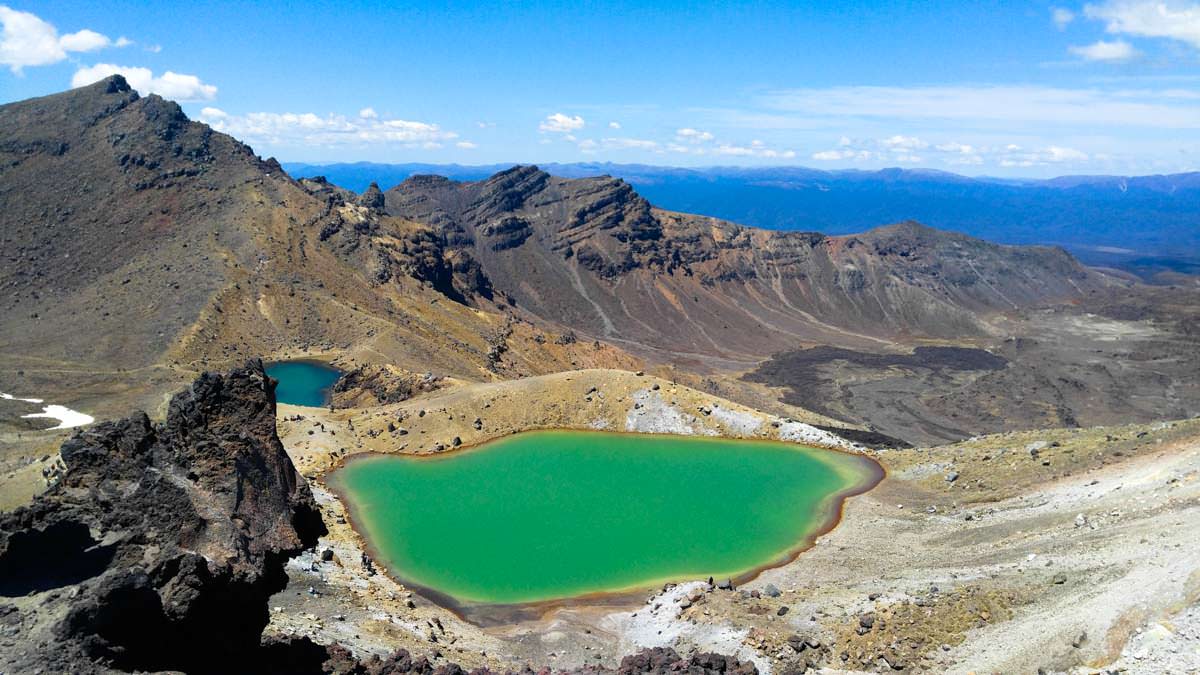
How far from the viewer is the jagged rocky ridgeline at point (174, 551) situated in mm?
19172

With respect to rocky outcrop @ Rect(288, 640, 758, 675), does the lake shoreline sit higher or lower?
lower

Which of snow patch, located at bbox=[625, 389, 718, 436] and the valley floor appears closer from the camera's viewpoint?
the valley floor

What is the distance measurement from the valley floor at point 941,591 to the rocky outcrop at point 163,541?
24.2 feet

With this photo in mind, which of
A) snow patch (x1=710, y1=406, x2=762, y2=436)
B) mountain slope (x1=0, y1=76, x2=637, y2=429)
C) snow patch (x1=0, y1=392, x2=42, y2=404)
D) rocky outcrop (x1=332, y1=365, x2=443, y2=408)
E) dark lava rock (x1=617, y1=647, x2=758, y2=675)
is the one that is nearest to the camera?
dark lava rock (x1=617, y1=647, x2=758, y2=675)

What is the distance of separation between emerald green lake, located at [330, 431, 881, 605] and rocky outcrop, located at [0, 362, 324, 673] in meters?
17.5

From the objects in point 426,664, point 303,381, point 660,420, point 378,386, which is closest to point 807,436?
point 660,420

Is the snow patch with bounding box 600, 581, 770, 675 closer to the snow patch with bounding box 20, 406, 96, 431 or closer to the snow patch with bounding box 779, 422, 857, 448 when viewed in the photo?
the snow patch with bounding box 779, 422, 857, 448

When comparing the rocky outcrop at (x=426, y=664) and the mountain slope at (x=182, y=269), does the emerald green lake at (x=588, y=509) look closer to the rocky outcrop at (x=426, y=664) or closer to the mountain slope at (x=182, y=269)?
the rocky outcrop at (x=426, y=664)

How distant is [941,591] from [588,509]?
24948 millimetres

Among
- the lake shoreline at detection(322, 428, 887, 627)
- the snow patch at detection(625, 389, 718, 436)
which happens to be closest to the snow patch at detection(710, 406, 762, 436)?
the snow patch at detection(625, 389, 718, 436)

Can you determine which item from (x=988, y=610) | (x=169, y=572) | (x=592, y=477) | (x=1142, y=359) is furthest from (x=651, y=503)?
(x=1142, y=359)

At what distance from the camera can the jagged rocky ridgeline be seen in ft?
62.9

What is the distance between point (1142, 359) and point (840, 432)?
131238 millimetres

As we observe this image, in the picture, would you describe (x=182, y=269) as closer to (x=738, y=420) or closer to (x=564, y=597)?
(x=738, y=420)
